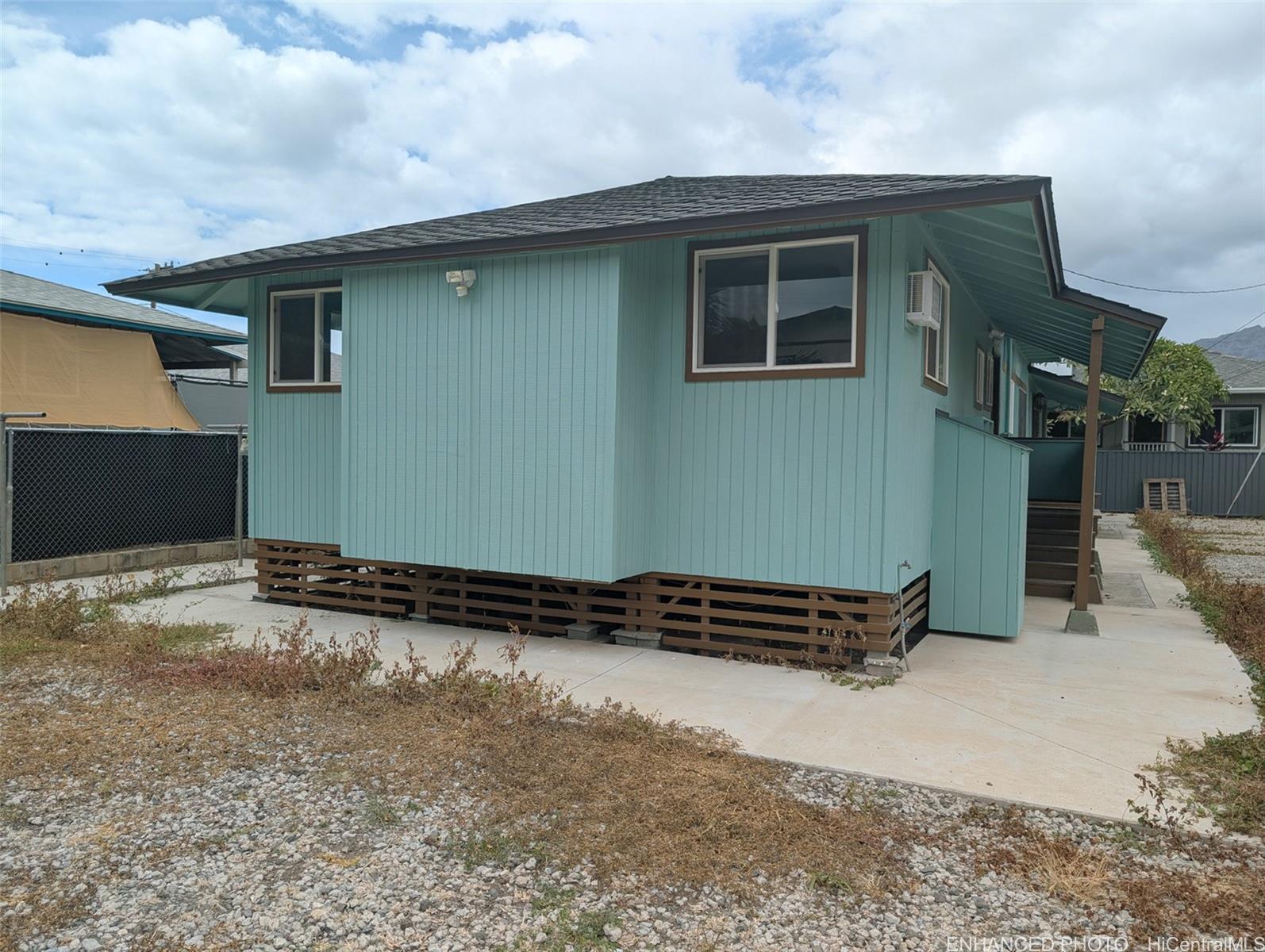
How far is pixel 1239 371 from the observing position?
912 inches

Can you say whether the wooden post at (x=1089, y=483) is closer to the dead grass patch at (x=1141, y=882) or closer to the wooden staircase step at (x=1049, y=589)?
the wooden staircase step at (x=1049, y=589)


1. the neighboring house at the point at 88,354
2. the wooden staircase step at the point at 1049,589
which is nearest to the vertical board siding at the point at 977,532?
the wooden staircase step at the point at 1049,589

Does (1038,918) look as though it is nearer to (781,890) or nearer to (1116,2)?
(781,890)

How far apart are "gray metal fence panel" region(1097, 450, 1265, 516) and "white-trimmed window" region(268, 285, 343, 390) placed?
1762cm

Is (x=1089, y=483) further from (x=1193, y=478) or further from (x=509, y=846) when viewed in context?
(x=1193, y=478)

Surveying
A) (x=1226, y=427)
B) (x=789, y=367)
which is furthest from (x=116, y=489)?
(x=1226, y=427)

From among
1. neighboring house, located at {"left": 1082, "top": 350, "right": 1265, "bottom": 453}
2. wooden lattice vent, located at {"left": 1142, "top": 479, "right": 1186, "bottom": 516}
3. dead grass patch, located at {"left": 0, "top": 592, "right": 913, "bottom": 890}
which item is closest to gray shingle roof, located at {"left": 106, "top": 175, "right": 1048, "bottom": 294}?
dead grass patch, located at {"left": 0, "top": 592, "right": 913, "bottom": 890}

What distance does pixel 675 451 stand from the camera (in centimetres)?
590

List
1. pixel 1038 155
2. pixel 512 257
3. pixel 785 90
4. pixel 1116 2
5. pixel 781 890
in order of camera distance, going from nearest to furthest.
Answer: pixel 781 890 < pixel 512 257 < pixel 1116 2 < pixel 785 90 < pixel 1038 155

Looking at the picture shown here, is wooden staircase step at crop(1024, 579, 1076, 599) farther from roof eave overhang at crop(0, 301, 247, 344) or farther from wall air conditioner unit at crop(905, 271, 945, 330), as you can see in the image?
roof eave overhang at crop(0, 301, 247, 344)

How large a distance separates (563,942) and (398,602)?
17.2ft

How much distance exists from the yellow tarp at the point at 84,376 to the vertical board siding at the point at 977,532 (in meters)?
11.2

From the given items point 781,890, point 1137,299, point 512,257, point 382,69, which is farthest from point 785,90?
point 1137,299

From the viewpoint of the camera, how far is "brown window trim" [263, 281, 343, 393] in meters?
7.06
